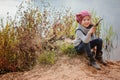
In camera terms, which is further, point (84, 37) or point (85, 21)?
point (85, 21)

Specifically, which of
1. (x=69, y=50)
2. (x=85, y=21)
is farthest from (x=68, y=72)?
(x=85, y=21)

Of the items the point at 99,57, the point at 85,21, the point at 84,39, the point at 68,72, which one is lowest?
the point at 68,72

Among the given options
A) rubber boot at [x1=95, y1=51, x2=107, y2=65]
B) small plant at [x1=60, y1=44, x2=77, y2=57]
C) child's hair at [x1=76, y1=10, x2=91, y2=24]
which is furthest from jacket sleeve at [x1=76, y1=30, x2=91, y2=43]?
rubber boot at [x1=95, y1=51, x2=107, y2=65]

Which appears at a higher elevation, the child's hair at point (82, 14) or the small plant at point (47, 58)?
the child's hair at point (82, 14)

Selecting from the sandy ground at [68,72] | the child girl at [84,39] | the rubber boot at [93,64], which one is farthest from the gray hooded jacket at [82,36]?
the rubber boot at [93,64]

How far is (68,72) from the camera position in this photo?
6.56 meters

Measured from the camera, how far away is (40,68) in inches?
278

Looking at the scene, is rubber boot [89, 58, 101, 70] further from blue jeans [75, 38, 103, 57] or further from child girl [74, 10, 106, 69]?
blue jeans [75, 38, 103, 57]

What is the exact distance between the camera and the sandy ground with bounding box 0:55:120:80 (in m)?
6.43

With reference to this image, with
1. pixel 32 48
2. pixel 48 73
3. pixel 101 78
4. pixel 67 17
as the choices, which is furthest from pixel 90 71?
pixel 67 17

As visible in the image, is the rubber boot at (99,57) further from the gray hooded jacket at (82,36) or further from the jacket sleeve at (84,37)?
the jacket sleeve at (84,37)

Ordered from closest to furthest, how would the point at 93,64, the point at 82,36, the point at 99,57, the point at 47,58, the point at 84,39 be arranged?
1. the point at 84,39
2. the point at 82,36
3. the point at 93,64
4. the point at 47,58
5. the point at 99,57

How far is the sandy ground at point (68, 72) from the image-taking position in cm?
643

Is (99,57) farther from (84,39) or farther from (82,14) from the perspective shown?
(82,14)
